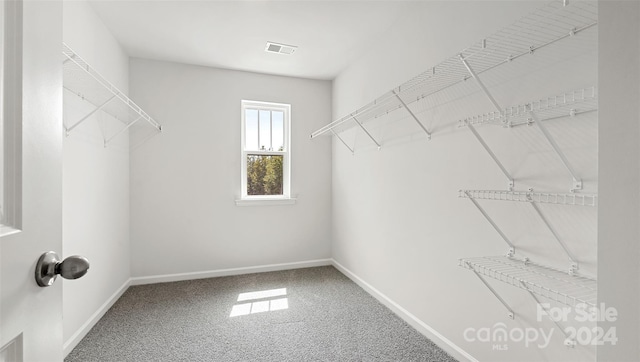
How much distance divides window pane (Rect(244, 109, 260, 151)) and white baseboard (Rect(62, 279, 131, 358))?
1996 mm

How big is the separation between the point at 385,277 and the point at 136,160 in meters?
2.85

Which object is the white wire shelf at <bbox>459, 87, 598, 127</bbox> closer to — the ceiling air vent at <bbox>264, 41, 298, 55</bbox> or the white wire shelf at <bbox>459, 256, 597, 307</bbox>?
the white wire shelf at <bbox>459, 256, 597, 307</bbox>

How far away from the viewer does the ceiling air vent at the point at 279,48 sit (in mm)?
2889

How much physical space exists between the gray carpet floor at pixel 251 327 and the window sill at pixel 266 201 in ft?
3.08

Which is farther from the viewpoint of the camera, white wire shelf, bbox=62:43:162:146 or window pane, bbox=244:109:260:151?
window pane, bbox=244:109:260:151

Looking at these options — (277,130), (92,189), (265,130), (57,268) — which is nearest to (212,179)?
(265,130)

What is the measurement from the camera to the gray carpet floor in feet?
6.39

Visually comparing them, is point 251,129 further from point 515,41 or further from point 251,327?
point 515,41

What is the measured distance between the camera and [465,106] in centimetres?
178

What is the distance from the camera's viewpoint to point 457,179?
187cm

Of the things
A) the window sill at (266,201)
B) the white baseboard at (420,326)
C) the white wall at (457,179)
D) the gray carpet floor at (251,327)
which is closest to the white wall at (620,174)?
the white wall at (457,179)

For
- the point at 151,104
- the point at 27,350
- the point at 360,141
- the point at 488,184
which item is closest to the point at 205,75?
the point at 151,104

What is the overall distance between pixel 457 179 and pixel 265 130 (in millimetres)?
2536

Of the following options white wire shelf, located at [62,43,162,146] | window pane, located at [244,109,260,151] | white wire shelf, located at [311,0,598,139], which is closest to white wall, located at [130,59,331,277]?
window pane, located at [244,109,260,151]
